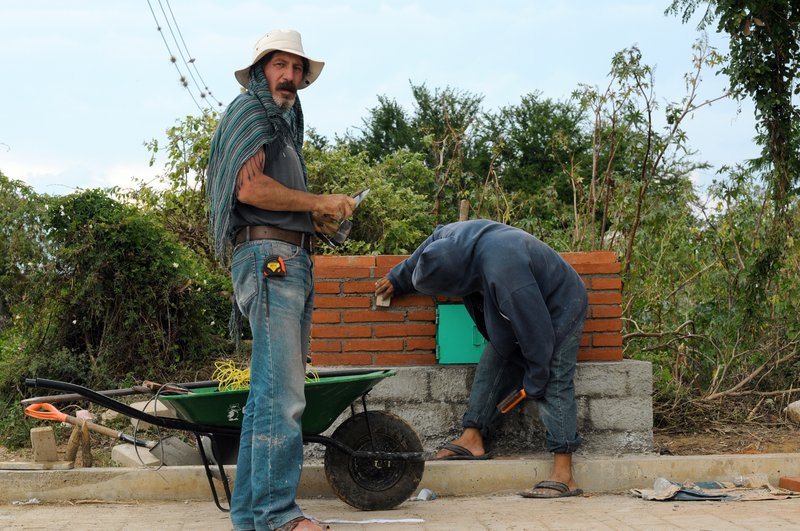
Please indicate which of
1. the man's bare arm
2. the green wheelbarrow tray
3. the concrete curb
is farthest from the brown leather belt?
the concrete curb

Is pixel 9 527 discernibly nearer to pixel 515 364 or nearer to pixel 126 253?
pixel 515 364

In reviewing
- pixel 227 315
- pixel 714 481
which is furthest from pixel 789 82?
pixel 227 315

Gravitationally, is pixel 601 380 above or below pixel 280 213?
below

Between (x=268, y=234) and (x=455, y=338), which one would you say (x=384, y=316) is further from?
(x=268, y=234)

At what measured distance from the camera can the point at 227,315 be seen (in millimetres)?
8469

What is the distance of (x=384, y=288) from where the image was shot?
18.1 ft

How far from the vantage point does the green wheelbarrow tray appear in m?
4.14

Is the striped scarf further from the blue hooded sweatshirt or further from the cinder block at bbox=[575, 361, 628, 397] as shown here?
the cinder block at bbox=[575, 361, 628, 397]

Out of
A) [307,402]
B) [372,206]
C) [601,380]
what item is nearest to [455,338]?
[601,380]

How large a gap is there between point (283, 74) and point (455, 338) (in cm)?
221

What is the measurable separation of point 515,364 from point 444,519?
3.93 ft

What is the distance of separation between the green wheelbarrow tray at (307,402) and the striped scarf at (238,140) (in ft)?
2.08

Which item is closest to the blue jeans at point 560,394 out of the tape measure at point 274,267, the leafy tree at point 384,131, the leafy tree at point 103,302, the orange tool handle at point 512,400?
the orange tool handle at point 512,400

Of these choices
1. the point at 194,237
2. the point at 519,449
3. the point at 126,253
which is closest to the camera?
the point at 519,449
